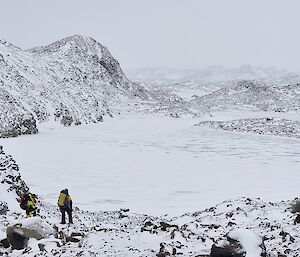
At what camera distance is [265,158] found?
33.4m

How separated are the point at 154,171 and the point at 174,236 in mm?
15754

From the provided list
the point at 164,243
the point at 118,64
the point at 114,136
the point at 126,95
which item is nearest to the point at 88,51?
the point at 118,64

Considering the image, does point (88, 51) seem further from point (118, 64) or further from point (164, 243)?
point (164, 243)

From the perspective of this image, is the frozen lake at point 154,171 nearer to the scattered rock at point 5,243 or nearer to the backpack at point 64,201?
the backpack at point 64,201

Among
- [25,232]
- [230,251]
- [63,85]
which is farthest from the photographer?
[63,85]

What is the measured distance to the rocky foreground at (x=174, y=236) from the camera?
8977 mm

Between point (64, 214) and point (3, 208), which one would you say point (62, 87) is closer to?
point (3, 208)

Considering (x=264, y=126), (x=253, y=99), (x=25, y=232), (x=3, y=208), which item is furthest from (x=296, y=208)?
(x=253, y=99)

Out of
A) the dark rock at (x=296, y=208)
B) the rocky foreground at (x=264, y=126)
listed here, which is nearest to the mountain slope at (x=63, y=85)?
the rocky foreground at (x=264, y=126)

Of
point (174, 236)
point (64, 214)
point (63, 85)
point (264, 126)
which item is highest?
point (63, 85)

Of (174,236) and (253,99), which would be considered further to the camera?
(253,99)

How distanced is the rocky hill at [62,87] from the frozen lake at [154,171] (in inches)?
471

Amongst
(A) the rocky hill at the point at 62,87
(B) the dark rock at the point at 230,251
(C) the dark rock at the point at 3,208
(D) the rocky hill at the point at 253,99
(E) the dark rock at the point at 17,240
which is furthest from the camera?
(D) the rocky hill at the point at 253,99

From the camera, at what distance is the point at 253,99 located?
5571 inches
